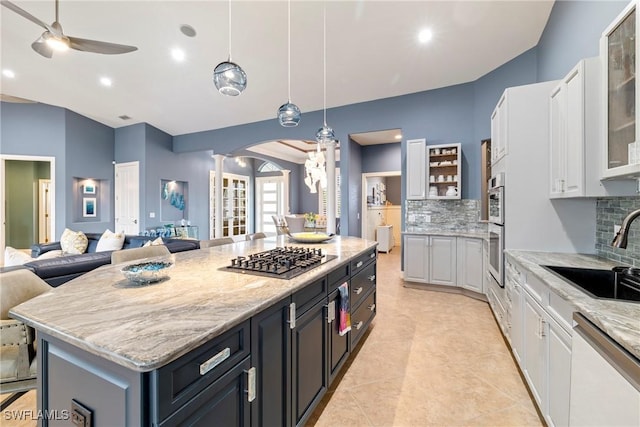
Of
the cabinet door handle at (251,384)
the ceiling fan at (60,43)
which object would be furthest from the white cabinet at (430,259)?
the ceiling fan at (60,43)

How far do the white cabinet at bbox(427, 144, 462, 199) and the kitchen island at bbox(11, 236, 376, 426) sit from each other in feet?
11.1

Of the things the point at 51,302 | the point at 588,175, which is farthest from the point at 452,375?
the point at 51,302

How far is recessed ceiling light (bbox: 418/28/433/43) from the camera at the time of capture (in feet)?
11.0

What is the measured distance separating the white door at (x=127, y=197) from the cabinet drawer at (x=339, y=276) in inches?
266

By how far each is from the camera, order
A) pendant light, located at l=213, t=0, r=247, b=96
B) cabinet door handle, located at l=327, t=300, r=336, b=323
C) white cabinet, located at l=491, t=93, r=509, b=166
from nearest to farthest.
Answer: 1. cabinet door handle, located at l=327, t=300, r=336, b=323
2. pendant light, located at l=213, t=0, r=247, b=96
3. white cabinet, located at l=491, t=93, r=509, b=166

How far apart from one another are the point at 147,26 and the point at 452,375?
5285 millimetres

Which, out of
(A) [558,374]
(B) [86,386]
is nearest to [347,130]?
(A) [558,374]

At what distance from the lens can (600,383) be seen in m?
1.01

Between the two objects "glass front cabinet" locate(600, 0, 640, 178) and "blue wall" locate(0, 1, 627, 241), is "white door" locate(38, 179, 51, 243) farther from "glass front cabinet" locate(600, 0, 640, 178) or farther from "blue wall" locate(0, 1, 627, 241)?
"glass front cabinet" locate(600, 0, 640, 178)

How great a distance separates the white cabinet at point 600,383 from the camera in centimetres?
86

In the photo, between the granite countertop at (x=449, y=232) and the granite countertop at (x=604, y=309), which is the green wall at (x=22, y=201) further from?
the granite countertop at (x=604, y=309)

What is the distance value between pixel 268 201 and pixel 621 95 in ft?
31.5

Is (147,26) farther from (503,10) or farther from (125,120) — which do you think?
(503,10)

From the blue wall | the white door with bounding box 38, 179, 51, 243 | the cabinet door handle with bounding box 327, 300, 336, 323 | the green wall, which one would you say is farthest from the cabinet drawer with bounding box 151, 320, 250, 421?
the green wall
